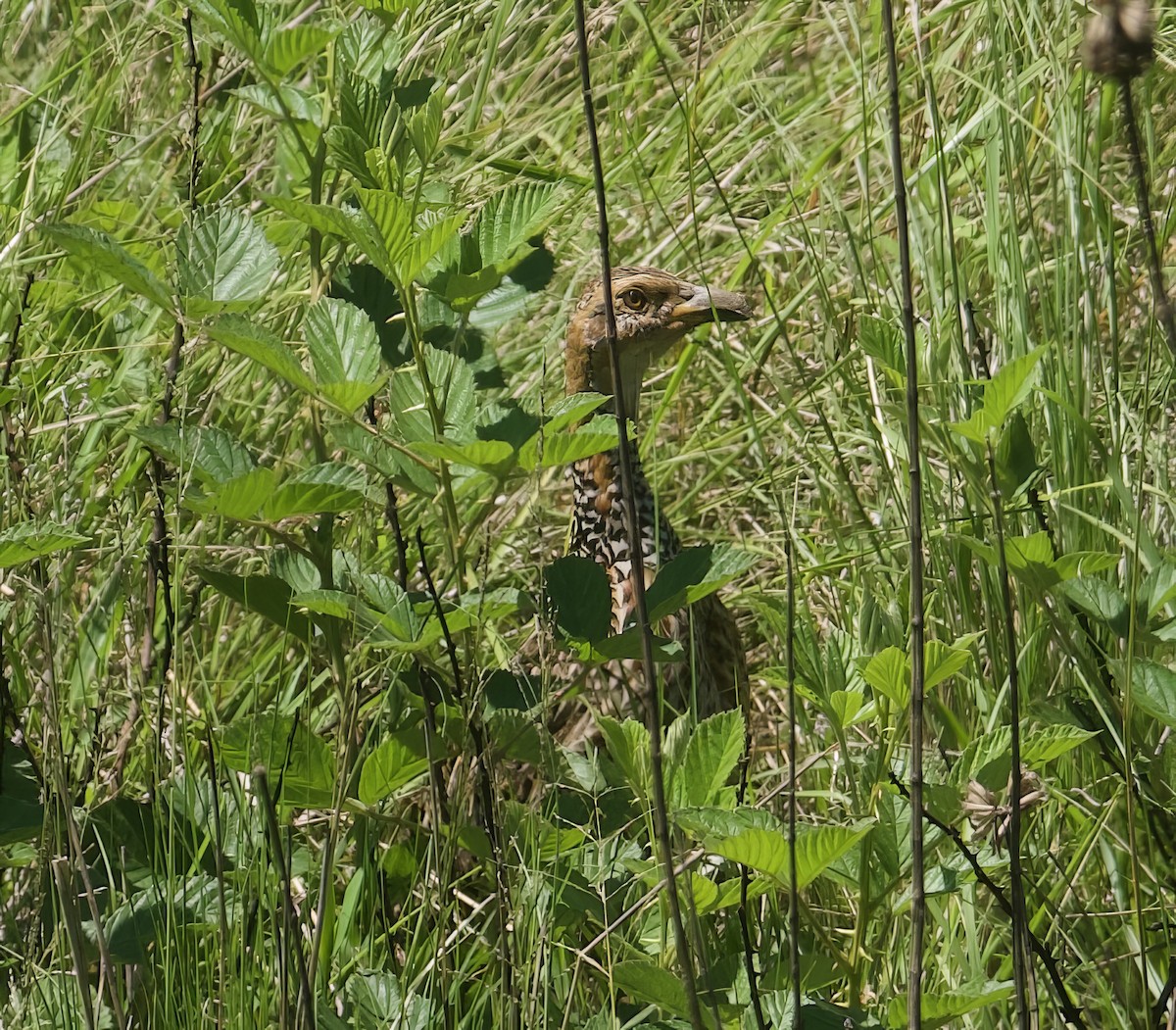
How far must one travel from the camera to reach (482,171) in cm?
351

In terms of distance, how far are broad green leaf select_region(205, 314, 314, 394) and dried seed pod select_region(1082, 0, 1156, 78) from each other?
0.91m

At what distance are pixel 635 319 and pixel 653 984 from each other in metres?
1.72

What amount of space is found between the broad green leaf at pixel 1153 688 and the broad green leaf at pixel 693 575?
47 centimetres

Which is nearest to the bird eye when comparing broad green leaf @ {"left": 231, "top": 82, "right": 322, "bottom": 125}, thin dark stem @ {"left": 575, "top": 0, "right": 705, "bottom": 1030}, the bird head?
the bird head

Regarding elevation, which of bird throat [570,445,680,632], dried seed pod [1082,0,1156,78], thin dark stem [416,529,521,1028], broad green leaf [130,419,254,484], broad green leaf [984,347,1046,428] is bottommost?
thin dark stem [416,529,521,1028]

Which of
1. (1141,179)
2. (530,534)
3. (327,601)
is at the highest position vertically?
(1141,179)

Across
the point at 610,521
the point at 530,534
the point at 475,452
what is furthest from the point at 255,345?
the point at 530,534

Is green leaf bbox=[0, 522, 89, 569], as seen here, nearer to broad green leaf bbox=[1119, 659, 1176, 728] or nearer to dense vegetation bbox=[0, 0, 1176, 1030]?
dense vegetation bbox=[0, 0, 1176, 1030]

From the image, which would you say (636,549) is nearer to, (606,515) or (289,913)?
(289,913)

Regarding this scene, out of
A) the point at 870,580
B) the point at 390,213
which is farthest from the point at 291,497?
the point at 870,580

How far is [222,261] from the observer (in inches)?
75.6

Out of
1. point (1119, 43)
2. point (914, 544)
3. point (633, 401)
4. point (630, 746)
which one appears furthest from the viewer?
point (633, 401)

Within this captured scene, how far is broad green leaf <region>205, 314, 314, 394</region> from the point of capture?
5.57ft

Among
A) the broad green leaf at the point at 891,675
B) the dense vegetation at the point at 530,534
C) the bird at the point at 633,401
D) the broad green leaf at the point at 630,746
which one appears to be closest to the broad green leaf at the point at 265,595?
the dense vegetation at the point at 530,534
